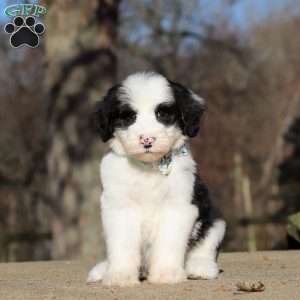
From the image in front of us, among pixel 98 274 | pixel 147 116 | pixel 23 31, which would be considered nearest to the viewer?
pixel 147 116

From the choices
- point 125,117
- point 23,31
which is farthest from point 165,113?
point 23,31

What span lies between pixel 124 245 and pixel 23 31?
281 centimetres

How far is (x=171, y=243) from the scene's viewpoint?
520 centimetres

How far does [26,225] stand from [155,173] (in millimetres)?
13889

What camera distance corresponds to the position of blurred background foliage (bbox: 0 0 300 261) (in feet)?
38.6

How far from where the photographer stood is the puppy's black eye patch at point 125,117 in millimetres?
5113

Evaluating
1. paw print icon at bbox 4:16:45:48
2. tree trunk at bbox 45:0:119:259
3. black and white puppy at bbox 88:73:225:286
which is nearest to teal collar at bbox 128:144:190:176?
black and white puppy at bbox 88:73:225:286

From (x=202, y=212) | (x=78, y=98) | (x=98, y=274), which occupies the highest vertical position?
(x=78, y=98)

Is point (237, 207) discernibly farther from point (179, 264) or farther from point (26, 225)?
point (179, 264)

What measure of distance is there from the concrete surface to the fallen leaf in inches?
1.6

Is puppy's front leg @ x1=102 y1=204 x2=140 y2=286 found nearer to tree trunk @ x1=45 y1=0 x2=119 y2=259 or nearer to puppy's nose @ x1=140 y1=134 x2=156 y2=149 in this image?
puppy's nose @ x1=140 y1=134 x2=156 y2=149

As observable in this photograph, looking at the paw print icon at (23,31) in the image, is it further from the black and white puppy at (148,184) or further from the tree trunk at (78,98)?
the tree trunk at (78,98)

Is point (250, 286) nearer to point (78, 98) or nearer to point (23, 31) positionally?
point (23, 31)

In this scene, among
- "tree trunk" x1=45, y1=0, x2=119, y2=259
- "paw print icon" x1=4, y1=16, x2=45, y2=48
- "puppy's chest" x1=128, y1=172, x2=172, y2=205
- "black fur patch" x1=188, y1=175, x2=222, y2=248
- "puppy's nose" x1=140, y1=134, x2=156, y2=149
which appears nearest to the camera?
"puppy's nose" x1=140, y1=134, x2=156, y2=149
